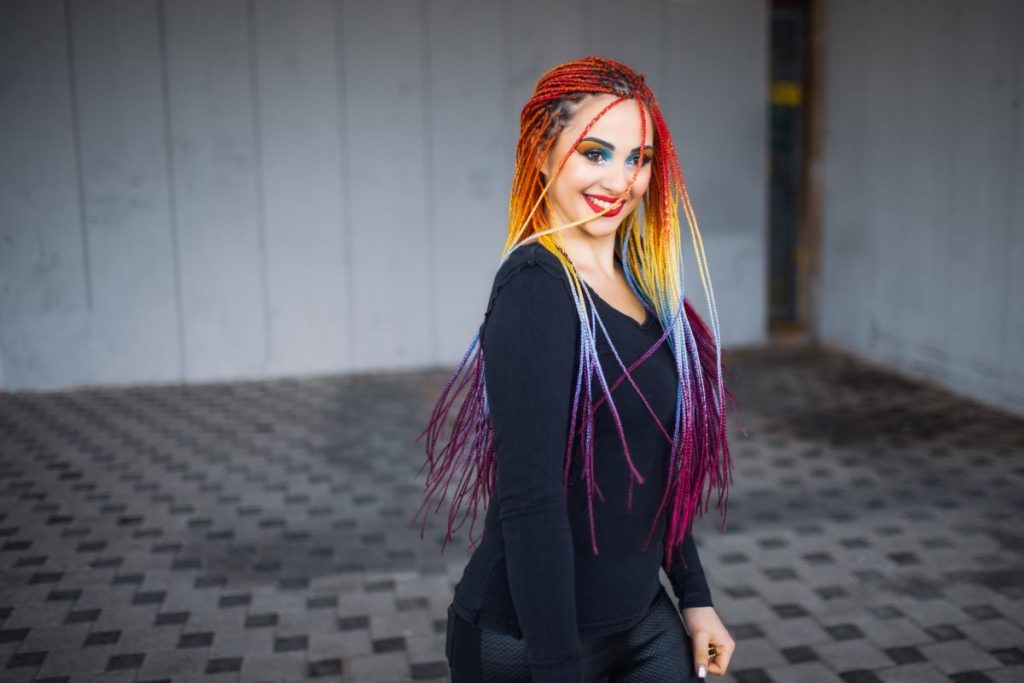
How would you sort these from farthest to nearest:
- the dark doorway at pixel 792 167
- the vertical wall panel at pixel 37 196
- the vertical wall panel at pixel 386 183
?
the dark doorway at pixel 792 167 → the vertical wall panel at pixel 386 183 → the vertical wall panel at pixel 37 196

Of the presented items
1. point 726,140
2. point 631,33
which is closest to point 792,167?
point 726,140

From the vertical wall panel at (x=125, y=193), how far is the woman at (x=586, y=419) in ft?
18.0

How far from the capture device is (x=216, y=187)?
664 centimetres

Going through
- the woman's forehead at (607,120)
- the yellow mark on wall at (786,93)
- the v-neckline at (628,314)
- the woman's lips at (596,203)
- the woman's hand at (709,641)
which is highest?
the yellow mark on wall at (786,93)

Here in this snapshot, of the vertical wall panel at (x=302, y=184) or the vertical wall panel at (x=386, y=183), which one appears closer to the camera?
the vertical wall panel at (x=302, y=184)

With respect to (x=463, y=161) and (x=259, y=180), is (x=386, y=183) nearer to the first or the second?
(x=463, y=161)

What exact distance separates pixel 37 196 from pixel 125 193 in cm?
52

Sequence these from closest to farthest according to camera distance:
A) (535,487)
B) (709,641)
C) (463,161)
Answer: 1. (535,487)
2. (709,641)
3. (463,161)

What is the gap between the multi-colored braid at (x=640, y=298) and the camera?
56.5 inches

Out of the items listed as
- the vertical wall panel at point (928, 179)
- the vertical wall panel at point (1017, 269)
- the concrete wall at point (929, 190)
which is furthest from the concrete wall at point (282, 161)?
the vertical wall panel at point (1017, 269)

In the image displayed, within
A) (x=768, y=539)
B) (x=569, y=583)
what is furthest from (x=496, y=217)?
(x=569, y=583)

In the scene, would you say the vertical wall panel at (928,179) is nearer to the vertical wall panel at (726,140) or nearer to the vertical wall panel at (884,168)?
the vertical wall panel at (884,168)

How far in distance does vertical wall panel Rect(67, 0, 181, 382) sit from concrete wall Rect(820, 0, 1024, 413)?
474 cm

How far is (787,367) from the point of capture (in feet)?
23.2
